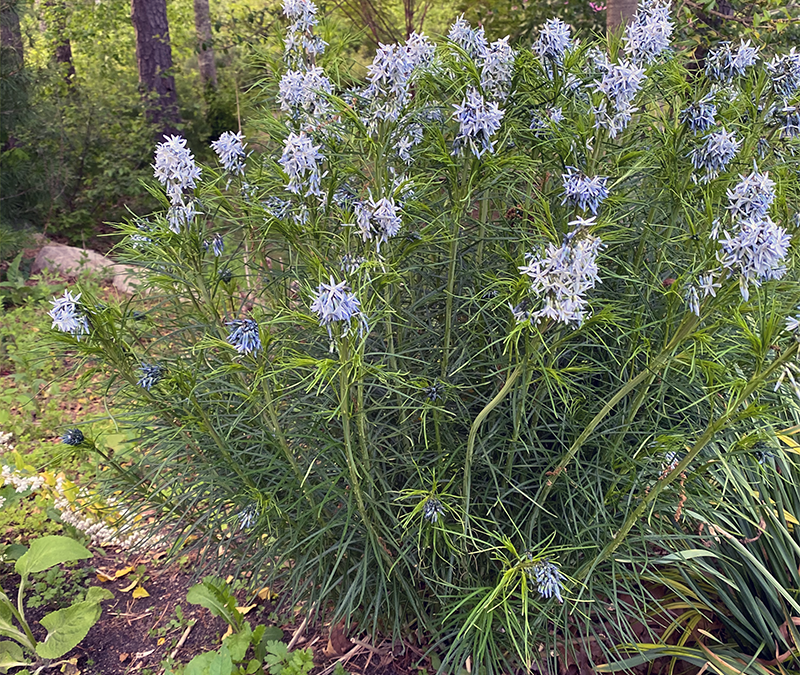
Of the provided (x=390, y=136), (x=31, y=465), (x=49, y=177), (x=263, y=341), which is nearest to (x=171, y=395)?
(x=263, y=341)

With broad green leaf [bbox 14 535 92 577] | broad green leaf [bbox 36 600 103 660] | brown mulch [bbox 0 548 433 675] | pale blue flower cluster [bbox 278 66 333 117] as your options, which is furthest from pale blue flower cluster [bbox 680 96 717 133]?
broad green leaf [bbox 36 600 103 660]

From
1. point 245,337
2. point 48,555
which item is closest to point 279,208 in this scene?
point 245,337

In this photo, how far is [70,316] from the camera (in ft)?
5.81

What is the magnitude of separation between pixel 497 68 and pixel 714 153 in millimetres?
609

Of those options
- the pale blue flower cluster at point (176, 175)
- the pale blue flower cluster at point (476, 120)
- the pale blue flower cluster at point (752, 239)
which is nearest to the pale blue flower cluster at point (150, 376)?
the pale blue flower cluster at point (176, 175)

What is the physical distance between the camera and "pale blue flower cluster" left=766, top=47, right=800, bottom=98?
1.78 m

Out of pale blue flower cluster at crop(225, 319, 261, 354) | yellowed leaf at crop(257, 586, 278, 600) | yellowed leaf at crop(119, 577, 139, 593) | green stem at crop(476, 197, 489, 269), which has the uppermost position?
green stem at crop(476, 197, 489, 269)

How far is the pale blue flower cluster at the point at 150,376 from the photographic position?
6.55 feet

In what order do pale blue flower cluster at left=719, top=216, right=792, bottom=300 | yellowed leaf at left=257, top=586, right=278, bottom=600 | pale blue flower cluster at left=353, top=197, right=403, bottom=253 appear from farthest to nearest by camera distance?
yellowed leaf at left=257, top=586, right=278, bottom=600 < pale blue flower cluster at left=353, top=197, right=403, bottom=253 < pale blue flower cluster at left=719, top=216, right=792, bottom=300

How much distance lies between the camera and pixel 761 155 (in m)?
1.96

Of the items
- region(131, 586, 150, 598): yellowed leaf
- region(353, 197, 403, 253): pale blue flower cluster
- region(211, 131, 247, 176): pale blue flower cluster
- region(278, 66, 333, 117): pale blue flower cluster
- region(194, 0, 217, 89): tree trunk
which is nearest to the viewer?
region(353, 197, 403, 253): pale blue flower cluster

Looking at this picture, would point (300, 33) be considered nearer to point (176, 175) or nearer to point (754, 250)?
point (176, 175)

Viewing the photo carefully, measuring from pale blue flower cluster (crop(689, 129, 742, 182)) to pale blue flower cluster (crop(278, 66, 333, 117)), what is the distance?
102cm

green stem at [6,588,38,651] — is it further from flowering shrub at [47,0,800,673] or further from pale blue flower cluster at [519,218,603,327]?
pale blue flower cluster at [519,218,603,327]
